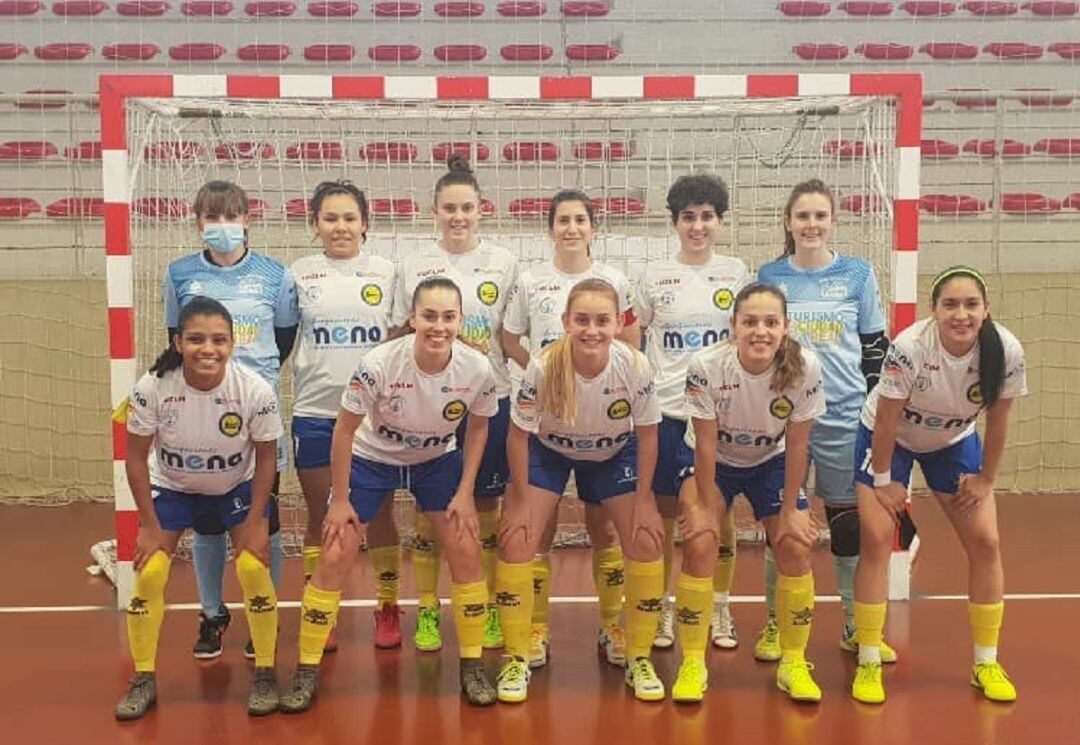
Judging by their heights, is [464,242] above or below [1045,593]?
above

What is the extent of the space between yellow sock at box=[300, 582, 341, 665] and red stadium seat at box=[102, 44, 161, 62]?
7245 millimetres

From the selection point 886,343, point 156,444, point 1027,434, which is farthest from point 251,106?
point 1027,434

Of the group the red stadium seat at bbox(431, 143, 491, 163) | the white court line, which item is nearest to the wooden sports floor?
the white court line

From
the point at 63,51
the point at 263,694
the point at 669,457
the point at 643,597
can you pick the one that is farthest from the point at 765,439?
the point at 63,51

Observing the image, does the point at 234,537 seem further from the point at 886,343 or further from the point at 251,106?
the point at 886,343

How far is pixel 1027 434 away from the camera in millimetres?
6875

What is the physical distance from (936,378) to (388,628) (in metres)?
2.22

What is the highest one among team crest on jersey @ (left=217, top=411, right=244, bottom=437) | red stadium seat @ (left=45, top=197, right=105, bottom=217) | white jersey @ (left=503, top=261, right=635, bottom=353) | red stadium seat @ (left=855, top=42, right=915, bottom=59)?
red stadium seat @ (left=855, top=42, right=915, bottom=59)

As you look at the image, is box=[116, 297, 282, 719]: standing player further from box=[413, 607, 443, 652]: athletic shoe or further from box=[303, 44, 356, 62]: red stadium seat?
box=[303, 44, 356, 62]: red stadium seat

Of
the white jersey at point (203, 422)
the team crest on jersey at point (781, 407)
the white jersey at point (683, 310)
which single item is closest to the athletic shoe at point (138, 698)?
the white jersey at point (203, 422)

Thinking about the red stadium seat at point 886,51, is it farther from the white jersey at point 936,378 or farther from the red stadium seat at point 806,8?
the white jersey at point 936,378

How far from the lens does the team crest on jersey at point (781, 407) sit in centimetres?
335

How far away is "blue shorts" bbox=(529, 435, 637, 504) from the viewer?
11.5ft

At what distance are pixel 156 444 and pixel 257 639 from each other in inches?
28.9
